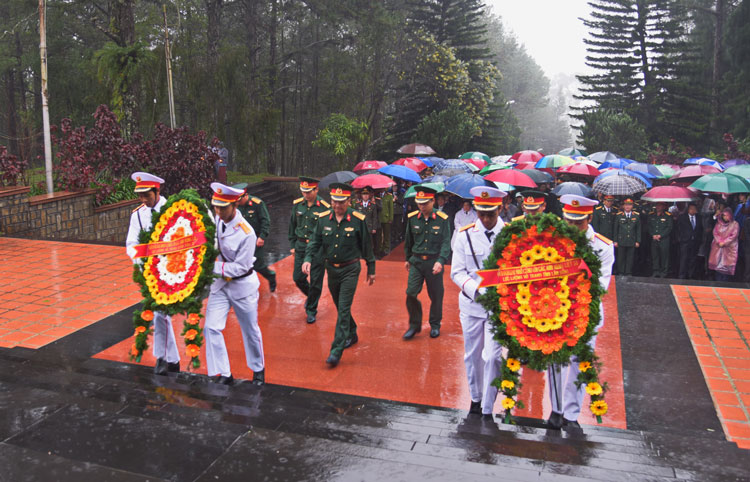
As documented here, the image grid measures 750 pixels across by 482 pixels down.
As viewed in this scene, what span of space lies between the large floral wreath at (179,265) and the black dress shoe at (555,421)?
9.01 ft

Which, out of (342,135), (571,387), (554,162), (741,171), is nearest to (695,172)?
(741,171)

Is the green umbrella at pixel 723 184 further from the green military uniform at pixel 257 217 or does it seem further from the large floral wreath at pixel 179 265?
the large floral wreath at pixel 179 265

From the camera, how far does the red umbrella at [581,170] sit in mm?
13234

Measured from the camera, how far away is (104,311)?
766 centimetres

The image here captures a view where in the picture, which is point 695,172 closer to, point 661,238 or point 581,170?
point 581,170

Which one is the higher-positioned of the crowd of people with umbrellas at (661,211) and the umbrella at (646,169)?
the umbrella at (646,169)

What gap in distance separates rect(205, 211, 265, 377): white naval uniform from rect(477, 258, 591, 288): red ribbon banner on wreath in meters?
2.23

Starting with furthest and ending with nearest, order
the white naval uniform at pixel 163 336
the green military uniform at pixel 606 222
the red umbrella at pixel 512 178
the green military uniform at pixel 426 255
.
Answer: the red umbrella at pixel 512 178 < the green military uniform at pixel 606 222 < the green military uniform at pixel 426 255 < the white naval uniform at pixel 163 336

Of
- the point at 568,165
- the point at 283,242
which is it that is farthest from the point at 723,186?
the point at 283,242

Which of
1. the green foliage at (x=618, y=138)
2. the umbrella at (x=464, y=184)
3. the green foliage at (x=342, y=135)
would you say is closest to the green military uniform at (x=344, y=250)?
the umbrella at (x=464, y=184)

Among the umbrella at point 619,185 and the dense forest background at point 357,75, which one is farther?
the dense forest background at point 357,75

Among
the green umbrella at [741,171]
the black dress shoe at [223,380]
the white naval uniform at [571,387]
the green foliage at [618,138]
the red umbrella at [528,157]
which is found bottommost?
the black dress shoe at [223,380]

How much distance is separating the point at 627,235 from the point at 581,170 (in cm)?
346

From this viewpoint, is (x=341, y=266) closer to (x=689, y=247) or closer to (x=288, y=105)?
(x=689, y=247)
